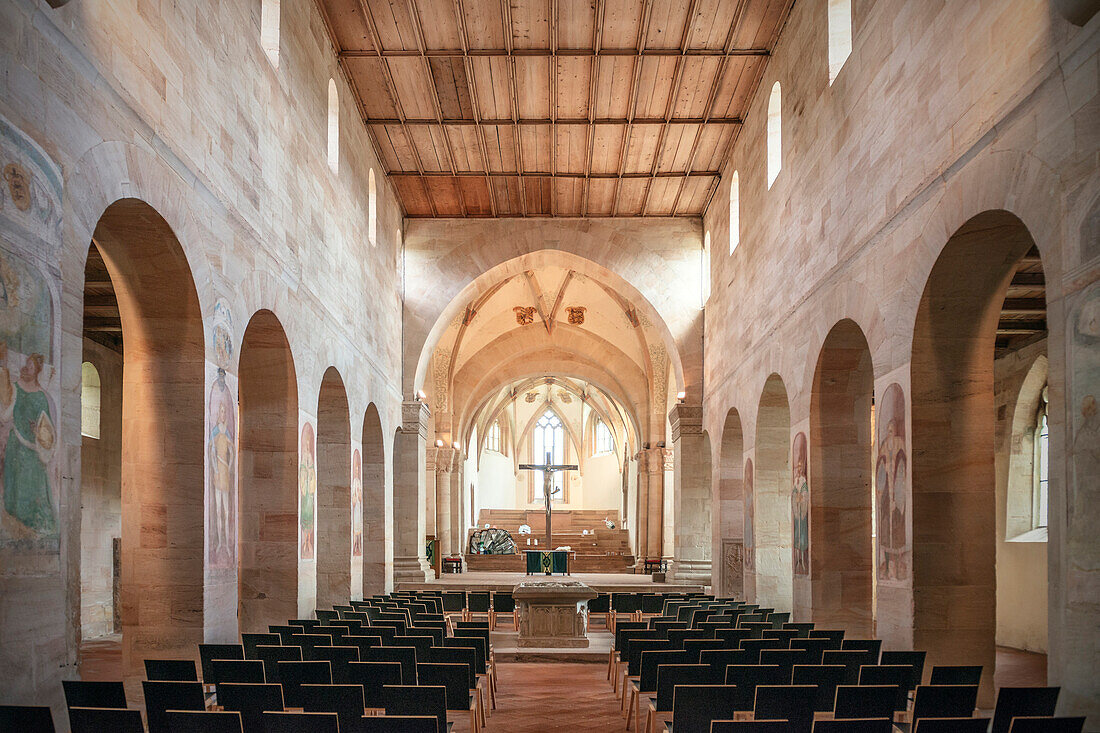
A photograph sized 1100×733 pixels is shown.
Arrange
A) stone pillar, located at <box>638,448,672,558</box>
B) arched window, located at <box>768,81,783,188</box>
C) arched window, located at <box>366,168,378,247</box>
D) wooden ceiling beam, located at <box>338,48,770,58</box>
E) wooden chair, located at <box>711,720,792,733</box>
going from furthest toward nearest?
stone pillar, located at <box>638,448,672,558</box>, arched window, located at <box>366,168,378,247</box>, arched window, located at <box>768,81,783,188</box>, wooden ceiling beam, located at <box>338,48,770,58</box>, wooden chair, located at <box>711,720,792,733</box>

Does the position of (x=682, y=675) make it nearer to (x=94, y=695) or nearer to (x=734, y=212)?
Result: (x=94, y=695)

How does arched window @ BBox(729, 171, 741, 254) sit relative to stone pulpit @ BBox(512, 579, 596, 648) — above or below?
above

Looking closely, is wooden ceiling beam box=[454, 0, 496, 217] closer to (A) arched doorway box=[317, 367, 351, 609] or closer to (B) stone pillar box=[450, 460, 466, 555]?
(A) arched doorway box=[317, 367, 351, 609]

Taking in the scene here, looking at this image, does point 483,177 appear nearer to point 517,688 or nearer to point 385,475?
point 385,475

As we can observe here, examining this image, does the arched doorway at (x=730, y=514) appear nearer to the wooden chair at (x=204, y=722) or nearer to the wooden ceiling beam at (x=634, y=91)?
the wooden ceiling beam at (x=634, y=91)

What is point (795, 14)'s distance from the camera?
1594cm

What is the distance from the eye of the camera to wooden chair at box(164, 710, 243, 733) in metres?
5.88

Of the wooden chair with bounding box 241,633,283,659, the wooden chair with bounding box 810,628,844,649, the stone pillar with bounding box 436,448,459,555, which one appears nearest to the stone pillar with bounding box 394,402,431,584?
the stone pillar with bounding box 436,448,459,555

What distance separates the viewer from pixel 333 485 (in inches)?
739

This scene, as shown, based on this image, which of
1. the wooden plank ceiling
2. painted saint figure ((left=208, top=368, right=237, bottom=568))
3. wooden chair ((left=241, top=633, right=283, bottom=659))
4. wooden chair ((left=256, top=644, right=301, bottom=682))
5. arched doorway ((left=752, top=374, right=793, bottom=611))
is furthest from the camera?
arched doorway ((left=752, top=374, right=793, bottom=611))

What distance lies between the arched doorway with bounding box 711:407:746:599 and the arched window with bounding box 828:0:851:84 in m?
9.41

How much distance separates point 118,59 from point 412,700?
5718mm

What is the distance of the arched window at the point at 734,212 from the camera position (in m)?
21.7

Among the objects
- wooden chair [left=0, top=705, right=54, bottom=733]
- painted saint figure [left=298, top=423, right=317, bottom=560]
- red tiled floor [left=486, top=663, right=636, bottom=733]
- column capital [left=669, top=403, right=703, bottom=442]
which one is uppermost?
column capital [left=669, top=403, right=703, bottom=442]
